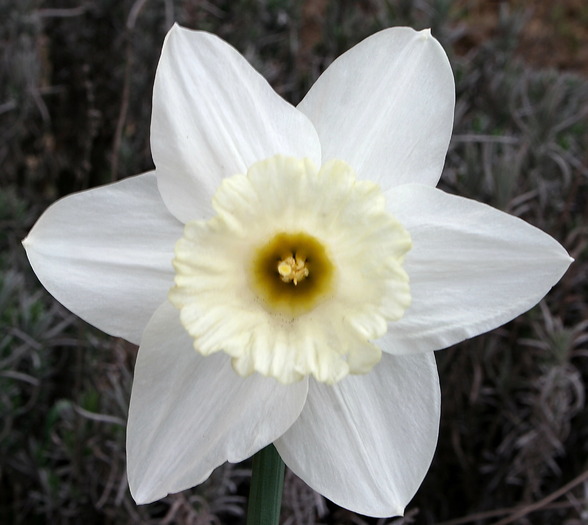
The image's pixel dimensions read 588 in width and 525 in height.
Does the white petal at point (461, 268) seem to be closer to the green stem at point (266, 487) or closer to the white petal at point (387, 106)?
the white petal at point (387, 106)

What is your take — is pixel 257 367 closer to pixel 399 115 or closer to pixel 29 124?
pixel 399 115

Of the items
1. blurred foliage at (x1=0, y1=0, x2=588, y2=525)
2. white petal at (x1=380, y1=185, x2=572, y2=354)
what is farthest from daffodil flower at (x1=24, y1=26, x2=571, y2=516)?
blurred foliage at (x1=0, y1=0, x2=588, y2=525)

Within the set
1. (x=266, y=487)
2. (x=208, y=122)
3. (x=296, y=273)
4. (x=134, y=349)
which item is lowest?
(x=134, y=349)

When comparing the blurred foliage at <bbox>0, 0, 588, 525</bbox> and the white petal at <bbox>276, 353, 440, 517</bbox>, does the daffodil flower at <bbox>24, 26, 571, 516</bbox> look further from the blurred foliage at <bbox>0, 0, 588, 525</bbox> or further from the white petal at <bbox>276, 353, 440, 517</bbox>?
the blurred foliage at <bbox>0, 0, 588, 525</bbox>

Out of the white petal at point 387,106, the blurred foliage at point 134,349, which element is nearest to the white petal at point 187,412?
the white petal at point 387,106

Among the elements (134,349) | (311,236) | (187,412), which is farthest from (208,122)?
(134,349)

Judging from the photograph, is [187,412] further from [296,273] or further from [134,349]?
[134,349]
